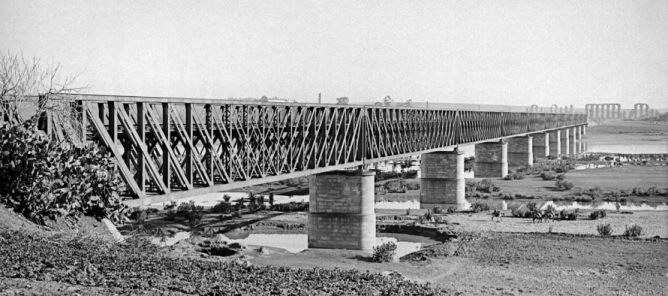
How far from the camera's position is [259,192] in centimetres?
6281

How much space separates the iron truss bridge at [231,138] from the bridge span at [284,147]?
5cm

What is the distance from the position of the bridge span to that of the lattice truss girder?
5cm

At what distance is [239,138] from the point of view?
2648 centimetres

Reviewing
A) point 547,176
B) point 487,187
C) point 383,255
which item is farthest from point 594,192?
point 383,255

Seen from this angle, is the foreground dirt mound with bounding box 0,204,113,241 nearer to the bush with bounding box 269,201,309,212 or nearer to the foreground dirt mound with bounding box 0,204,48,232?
the foreground dirt mound with bounding box 0,204,48,232

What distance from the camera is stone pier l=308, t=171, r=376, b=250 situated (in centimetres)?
3497

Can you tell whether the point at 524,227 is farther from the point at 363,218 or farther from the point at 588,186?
the point at 588,186

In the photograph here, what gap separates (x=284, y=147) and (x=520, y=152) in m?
67.9

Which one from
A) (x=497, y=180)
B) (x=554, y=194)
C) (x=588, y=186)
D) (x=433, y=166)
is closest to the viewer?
(x=433, y=166)

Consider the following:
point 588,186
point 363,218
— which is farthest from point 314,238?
point 588,186

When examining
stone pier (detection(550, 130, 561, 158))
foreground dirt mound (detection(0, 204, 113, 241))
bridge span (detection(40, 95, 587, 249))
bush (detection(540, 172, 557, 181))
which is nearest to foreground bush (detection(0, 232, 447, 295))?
foreground dirt mound (detection(0, 204, 113, 241))

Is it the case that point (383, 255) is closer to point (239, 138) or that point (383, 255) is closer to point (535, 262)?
point (535, 262)

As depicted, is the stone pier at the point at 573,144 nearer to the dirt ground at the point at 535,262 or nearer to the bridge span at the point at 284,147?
the bridge span at the point at 284,147

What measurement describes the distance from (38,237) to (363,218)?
21.8 metres
